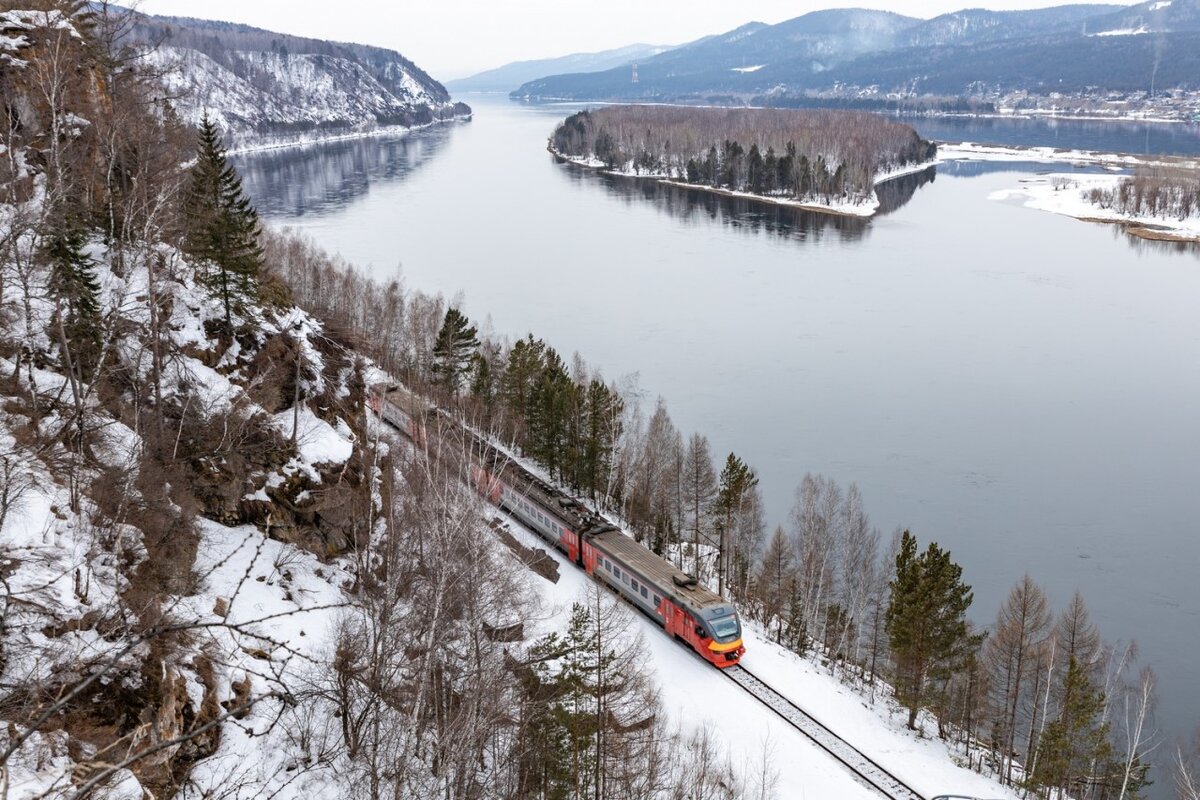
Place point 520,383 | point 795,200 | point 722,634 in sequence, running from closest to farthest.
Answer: point 722,634 < point 520,383 < point 795,200

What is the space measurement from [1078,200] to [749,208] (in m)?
54.1

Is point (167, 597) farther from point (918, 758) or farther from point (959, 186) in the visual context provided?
point (959, 186)

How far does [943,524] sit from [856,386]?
18300 mm

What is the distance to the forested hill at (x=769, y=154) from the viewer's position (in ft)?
446

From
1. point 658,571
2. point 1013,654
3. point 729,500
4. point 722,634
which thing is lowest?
point 1013,654

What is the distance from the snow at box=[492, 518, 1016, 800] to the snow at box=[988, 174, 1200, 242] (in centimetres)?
10723

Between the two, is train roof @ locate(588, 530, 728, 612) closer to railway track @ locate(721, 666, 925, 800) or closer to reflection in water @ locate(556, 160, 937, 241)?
railway track @ locate(721, 666, 925, 800)

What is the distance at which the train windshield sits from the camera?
27.5 m

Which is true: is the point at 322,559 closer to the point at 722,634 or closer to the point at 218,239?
the point at 218,239

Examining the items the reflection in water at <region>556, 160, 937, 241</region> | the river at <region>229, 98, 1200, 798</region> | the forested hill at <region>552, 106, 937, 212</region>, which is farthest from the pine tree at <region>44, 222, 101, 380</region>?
the forested hill at <region>552, 106, 937, 212</region>

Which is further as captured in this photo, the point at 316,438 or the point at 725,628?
the point at 316,438

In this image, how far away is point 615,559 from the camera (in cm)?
3200

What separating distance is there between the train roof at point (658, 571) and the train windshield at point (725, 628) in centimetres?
54

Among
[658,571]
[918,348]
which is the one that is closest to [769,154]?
[918,348]
